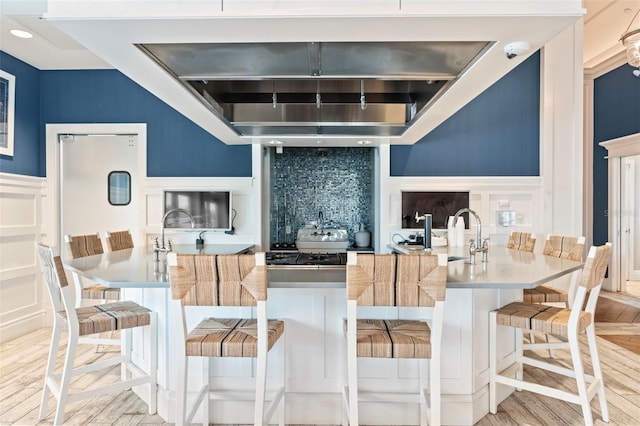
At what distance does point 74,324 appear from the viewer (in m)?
2.07

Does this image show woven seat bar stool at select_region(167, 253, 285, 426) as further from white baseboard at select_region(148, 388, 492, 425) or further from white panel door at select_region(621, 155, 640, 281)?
white panel door at select_region(621, 155, 640, 281)

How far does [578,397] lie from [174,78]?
8.65 ft

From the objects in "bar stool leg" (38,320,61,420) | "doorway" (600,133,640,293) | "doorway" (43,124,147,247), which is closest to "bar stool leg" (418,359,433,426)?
"bar stool leg" (38,320,61,420)

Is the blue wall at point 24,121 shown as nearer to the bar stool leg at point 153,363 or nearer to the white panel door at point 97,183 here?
the white panel door at point 97,183

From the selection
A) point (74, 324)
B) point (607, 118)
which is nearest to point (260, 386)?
point (74, 324)

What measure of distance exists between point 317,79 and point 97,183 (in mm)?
3131

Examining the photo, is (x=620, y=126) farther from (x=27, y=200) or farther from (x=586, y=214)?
(x=27, y=200)

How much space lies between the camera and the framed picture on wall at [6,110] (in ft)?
12.7

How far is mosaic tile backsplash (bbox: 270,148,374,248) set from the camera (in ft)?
16.6

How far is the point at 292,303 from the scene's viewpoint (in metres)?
2.22

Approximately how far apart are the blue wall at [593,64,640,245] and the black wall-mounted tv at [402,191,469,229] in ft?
9.71

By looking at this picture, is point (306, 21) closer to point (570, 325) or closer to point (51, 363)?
point (570, 325)

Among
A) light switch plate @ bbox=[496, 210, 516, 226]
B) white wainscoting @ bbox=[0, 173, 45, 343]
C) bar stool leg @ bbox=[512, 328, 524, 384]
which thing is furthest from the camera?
light switch plate @ bbox=[496, 210, 516, 226]

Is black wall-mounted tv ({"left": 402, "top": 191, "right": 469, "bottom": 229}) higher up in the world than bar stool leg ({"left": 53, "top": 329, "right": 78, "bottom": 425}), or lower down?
higher up
